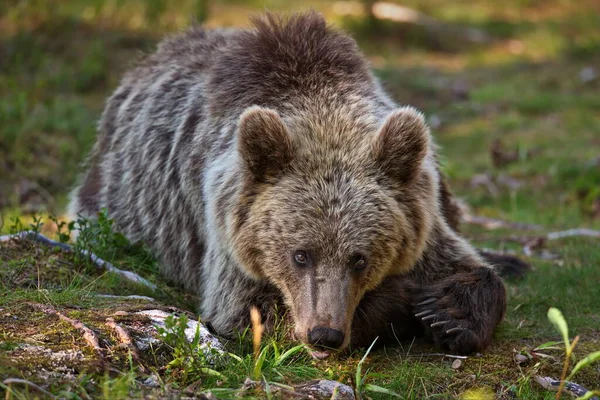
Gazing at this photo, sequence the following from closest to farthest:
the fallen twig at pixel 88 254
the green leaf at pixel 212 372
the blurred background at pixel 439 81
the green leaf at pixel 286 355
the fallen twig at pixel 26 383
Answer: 1. the fallen twig at pixel 26 383
2. the green leaf at pixel 212 372
3. the green leaf at pixel 286 355
4. the fallen twig at pixel 88 254
5. the blurred background at pixel 439 81

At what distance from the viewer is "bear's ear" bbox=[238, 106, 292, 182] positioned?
477 cm

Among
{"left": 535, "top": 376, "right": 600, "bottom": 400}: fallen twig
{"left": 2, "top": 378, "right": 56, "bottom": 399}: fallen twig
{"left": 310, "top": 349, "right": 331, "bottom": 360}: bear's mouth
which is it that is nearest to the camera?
{"left": 2, "top": 378, "right": 56, "bottom": 399}: fallen twig

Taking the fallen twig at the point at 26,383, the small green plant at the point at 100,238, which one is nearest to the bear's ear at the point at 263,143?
the small green plant at the point at 100,238

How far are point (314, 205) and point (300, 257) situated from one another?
0.92 ft

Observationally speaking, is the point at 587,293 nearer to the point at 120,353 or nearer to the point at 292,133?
the point at 292,133


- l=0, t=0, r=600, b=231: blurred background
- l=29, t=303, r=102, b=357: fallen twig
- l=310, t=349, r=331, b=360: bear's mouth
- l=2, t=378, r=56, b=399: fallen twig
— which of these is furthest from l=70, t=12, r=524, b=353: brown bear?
l=0, t=0, r=600, b=231: blurred background

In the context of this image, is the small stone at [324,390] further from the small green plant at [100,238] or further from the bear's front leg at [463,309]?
the small green plant at [100,238]

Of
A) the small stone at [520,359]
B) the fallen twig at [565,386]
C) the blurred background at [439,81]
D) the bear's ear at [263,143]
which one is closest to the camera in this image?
the fallen twig at [565,386]

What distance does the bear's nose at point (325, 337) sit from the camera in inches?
173

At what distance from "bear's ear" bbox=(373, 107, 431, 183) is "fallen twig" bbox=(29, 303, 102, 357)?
176 centimetres

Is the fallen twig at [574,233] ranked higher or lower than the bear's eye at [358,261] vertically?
lower

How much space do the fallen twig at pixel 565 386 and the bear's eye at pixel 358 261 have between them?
3.50ft

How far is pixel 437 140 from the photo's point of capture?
11.1m

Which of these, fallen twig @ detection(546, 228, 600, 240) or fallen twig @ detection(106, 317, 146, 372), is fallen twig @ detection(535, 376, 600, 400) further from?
fallen twig @ detection(546, 228, 600, 240)
